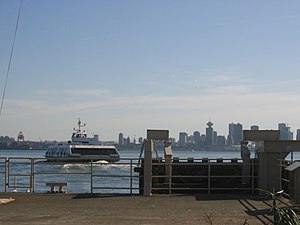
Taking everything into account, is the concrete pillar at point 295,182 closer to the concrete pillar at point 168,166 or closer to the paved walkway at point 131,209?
the paved walkway at point 131,209

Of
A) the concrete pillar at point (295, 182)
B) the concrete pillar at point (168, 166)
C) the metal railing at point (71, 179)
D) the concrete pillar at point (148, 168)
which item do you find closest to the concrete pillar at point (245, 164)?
the concrete pillar at point (168, 166)

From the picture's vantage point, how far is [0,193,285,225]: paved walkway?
1323 centimetres

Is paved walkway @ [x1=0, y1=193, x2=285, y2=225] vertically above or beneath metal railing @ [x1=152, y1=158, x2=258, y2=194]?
beneath

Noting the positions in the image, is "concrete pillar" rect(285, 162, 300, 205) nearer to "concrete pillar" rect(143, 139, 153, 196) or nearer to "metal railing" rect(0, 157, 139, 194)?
"concrete pillar" rect(143, 139, 153, 196)

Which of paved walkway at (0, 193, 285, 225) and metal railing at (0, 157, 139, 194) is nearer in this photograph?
paved walkway at (0, 193, 285, 225)

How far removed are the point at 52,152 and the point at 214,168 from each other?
2662 inches

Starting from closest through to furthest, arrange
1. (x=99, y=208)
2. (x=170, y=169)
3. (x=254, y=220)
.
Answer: (x=254, y=220)
(x=99, y=208)
(x=170, y=169)

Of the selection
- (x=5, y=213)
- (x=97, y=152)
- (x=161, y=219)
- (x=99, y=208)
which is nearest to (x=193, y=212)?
(x=161, y=219)

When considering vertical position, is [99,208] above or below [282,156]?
below

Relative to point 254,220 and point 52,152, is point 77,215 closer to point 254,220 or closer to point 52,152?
point 254,220

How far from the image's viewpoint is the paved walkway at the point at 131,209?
13227mm

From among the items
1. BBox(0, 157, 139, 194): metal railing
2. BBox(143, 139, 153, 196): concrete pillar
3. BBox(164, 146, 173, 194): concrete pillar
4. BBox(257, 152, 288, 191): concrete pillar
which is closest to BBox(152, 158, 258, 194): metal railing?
BBox(164, 146, 173, 194): concrete pillar

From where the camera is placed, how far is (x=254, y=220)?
13070 millimetres

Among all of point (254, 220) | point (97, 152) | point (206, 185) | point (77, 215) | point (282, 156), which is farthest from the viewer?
point (97, 152)
